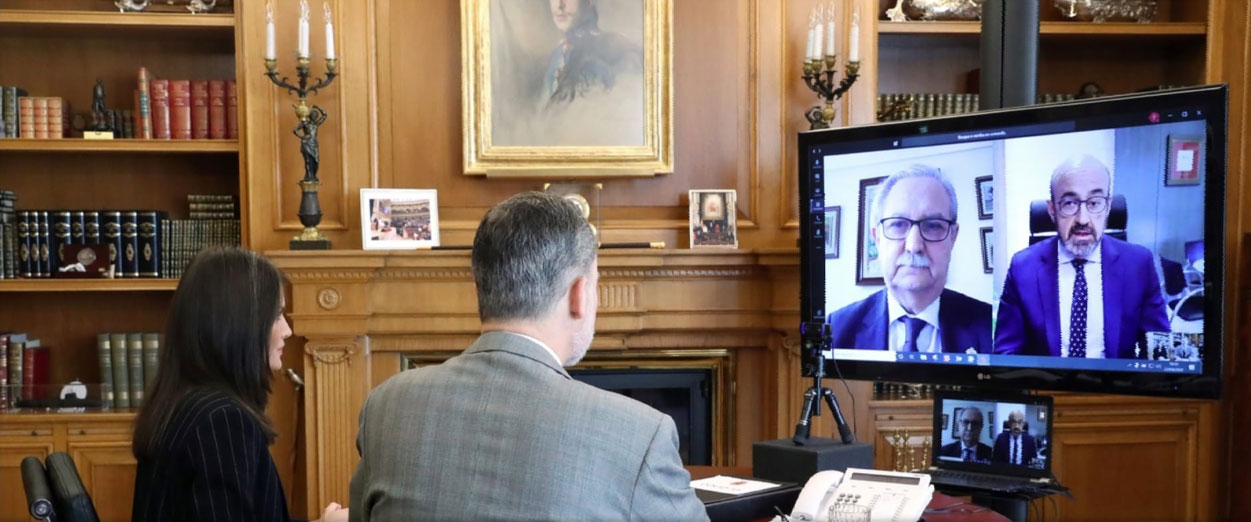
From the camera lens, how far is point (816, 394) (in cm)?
264

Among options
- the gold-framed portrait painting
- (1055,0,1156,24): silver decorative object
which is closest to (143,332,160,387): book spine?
the gold-framed portrait painting

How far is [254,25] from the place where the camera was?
391 centimetres

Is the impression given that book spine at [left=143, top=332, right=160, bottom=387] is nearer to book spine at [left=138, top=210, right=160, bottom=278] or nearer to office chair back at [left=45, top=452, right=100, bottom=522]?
book spine at [left=138, top=210, right=160, bottom=278]

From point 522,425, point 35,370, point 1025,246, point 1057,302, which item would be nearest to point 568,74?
point 1025,246

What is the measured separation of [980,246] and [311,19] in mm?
2515

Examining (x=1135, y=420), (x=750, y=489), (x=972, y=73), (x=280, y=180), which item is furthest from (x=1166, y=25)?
(x=280, y=180)

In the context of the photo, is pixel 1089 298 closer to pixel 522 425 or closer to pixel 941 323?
pixel 941 323

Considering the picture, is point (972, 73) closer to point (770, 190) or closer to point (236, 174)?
point (770, 190)

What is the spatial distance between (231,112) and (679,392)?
2.02 meters

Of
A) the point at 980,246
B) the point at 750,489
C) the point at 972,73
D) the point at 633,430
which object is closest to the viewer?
the point at 633,430

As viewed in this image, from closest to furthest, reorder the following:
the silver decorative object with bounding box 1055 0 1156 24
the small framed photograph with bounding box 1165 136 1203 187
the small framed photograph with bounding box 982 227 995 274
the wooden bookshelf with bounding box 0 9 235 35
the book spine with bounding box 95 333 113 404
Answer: the small framed photograph with bounding box 1165 136 1203 187
the small framed photograph with bounding box 982 227 995 274
the wooden bookshelf with bounding box 0 9 235 35
the book spine with bounding box 95 333 113 404
the silver decorative object with bounding box 1055 0 1156 24

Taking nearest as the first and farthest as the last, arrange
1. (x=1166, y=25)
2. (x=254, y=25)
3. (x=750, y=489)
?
(x=750, y=489)
(x=254, y=25)
(x=1166, y=25)

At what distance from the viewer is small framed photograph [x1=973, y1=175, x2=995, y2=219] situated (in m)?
2.73

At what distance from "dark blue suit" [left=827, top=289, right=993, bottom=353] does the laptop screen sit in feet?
0.60
